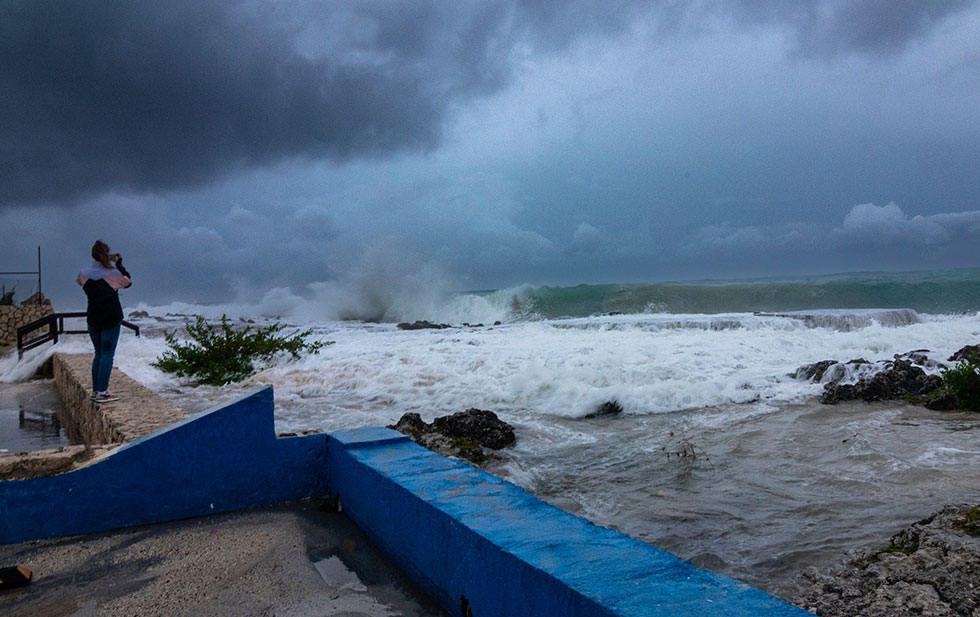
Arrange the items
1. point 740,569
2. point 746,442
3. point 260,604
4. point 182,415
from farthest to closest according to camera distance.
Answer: point 746,442, point 182,415, point 740,569, point 260,604

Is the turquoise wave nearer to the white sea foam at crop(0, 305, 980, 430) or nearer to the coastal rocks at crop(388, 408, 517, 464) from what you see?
the white sea foam at crop(0, 305, 980, 430)

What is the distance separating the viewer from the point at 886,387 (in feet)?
26.2

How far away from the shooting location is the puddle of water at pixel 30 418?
22.3 feet

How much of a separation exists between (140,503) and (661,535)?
2.80m

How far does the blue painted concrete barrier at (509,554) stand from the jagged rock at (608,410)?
5094 millimetres

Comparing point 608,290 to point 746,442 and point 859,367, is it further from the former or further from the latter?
point 746,442

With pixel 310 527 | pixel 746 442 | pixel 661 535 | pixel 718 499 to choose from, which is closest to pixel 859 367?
pixel 746 442

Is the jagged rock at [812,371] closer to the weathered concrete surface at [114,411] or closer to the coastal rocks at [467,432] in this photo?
the coastal rocks at [467,432]

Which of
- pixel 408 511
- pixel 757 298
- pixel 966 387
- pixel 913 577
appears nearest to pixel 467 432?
pixel 408 511

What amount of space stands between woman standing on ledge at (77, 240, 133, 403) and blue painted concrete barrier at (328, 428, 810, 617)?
4448 millimetres

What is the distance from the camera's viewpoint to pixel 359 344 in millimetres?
14711

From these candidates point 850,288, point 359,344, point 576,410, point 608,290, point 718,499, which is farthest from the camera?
point 608,290

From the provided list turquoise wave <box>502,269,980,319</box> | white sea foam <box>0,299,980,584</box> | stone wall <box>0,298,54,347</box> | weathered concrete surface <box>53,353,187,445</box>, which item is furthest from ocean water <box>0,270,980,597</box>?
turquoise wave <box>502,269,980,319</box>

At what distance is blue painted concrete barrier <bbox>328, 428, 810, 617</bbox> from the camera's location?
1.54m
